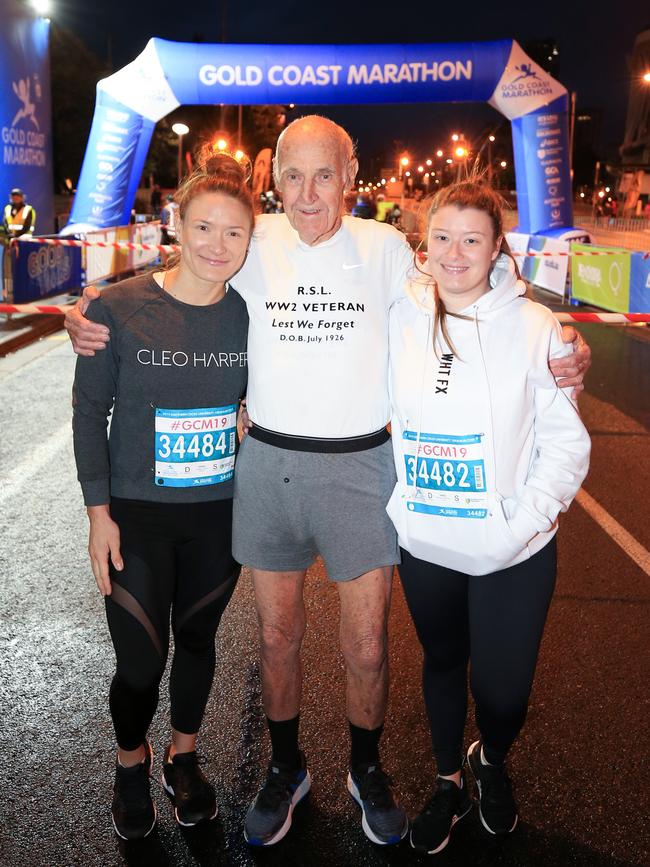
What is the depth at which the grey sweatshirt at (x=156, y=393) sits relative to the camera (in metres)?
2.59

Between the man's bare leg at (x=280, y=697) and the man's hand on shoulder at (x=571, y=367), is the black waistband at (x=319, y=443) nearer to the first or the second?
the man's bare leg at (x=280, y=697)

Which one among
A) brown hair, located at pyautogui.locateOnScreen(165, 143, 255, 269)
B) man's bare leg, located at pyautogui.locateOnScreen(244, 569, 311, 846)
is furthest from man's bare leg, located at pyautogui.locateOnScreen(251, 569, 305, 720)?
brown hair, located at pyautogui.locateOnScreen(165, 143, 255, 269)

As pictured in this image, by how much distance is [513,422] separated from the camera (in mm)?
2418

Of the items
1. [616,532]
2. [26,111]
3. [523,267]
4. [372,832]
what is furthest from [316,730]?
[26,111]

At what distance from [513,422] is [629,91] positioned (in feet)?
398

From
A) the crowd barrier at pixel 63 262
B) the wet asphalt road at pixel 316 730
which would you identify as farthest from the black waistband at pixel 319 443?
the crowd barrier at pixel 63 262

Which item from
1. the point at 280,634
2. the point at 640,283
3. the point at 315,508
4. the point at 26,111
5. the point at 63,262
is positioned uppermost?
the point at 26,111

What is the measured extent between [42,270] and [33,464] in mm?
8002

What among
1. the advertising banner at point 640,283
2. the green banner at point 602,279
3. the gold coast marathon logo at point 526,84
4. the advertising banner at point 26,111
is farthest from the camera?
the advertising banner at point 26,111

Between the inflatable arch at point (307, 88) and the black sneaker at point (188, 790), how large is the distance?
1579 centimetres

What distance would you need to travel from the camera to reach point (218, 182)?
2.56 meters

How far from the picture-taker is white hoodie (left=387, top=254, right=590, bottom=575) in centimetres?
241

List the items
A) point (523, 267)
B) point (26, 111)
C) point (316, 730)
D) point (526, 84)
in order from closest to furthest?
point (316, 730) < point (526, 84) < point (26, 111) < point (523, 267)

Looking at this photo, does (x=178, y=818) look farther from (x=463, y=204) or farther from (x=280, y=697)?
(x=463, y=204)
